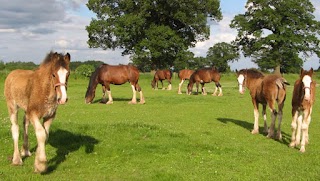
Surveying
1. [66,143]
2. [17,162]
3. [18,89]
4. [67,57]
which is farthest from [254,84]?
[17,162]

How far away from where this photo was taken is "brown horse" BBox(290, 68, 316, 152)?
10570 millimetres

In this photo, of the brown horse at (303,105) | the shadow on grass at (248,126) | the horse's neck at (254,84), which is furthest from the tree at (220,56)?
the brown horse at (303,105)

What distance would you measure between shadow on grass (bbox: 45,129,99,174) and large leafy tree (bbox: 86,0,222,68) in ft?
139

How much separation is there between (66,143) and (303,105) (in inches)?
288

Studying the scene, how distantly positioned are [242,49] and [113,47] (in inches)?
947

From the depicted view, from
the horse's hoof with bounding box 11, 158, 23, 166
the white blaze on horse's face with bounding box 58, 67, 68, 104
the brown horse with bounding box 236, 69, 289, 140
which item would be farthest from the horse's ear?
the brown horse with bounding box 236, 69, 289, 140

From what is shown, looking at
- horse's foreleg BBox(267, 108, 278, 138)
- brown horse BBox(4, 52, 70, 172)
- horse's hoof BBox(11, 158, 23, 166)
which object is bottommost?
horse's hoof BBox(11, 158, 23, 166)

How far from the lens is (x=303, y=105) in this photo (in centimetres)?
1117

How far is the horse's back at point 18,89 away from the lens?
8891 millimetres

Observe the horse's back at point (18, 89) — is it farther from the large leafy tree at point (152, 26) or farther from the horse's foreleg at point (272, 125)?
the large leafy tree at point (152, 26)

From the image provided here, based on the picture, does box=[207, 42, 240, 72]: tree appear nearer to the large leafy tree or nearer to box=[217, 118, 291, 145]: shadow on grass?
the large leafy tree

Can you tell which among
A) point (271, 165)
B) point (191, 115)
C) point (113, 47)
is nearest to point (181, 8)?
point (113, 47)

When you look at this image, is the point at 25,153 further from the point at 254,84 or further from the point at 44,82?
the point at 254,84

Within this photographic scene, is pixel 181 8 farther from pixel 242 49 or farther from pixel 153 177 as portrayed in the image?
pixel 153 177
